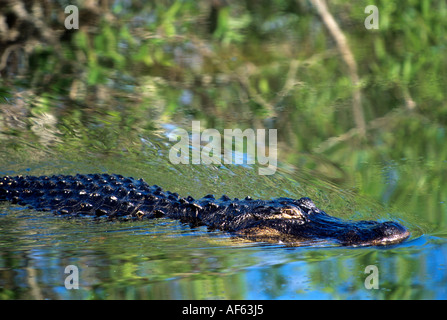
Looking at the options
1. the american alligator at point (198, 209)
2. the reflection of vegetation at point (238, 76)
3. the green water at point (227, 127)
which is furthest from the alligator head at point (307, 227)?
the reflection of vegetation at point (238, 76)

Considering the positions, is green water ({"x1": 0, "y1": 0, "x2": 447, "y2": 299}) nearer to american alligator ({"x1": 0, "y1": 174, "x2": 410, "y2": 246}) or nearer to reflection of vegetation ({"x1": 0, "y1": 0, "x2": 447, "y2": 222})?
reflection of vegetation ({"x1": 0, "y1": 0, "x2": 447, "y2": 222})

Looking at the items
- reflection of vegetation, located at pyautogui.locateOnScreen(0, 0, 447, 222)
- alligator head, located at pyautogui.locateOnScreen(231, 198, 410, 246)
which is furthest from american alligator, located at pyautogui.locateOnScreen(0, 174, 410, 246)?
reflection of vegetation, located at pyautogui.locateOnScreen(0, 0, 447, 222)

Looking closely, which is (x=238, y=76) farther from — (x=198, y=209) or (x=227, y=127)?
(x=198, y=209)

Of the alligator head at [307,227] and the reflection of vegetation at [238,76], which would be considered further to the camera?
the reflection of vegetation at [238,76]

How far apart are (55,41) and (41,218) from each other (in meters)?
4.21

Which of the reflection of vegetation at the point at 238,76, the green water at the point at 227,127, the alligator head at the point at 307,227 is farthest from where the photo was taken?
the reflection of vegetation at the point at 238,76

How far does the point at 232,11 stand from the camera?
8766 mm

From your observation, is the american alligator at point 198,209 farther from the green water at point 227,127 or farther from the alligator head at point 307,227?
the green water at point 227,127

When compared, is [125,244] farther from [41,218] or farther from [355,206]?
[355,206]

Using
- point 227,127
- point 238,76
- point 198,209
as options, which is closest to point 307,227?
point 198,209

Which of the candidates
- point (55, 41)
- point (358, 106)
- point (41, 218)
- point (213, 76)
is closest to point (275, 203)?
point (41, 218)

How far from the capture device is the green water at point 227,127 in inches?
138

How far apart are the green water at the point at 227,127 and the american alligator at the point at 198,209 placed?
0.13 meters

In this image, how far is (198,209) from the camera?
178 inches
